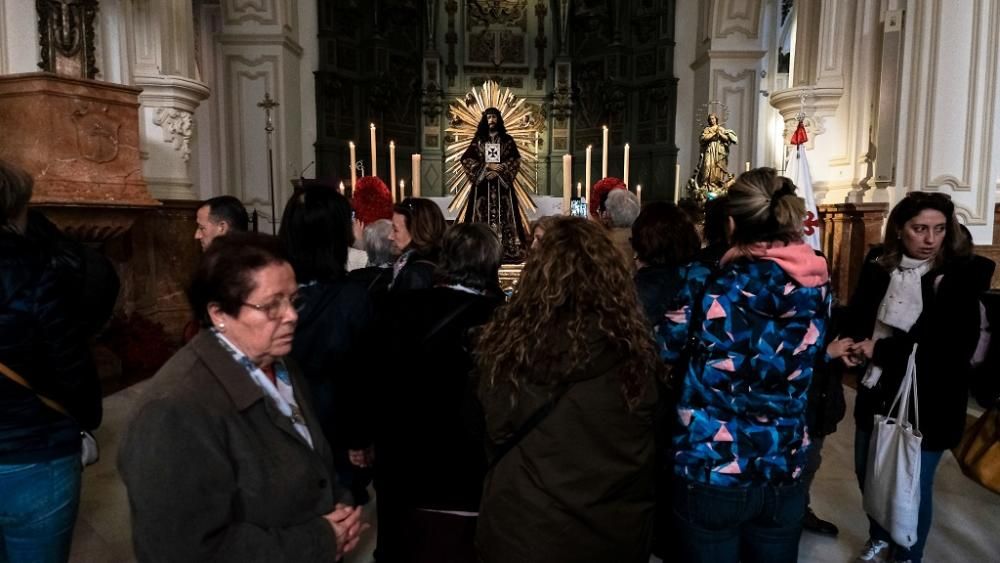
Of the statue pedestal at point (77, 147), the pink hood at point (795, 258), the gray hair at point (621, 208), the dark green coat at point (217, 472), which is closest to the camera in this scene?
the dark green coat at point (217, 472)

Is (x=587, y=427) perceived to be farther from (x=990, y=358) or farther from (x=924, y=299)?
(x=990, y=358)

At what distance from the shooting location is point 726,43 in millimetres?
9719

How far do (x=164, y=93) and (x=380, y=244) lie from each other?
4559mm

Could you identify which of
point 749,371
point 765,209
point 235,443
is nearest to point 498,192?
point 765,209

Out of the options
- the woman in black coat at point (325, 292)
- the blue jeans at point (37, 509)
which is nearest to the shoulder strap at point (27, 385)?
the blue jeans at point (37, 509)

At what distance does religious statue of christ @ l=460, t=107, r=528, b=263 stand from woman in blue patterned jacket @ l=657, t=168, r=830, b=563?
3.75m

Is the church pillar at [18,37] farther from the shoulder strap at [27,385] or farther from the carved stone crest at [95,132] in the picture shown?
the shoulder strap at [27,385]

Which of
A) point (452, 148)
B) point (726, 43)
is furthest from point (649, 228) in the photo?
point (726, 43)

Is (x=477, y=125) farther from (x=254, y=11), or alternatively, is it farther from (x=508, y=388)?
(x=254, y=11)

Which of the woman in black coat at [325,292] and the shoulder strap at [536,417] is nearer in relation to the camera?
the shoulder strap at [536,417]

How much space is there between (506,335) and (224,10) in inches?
359

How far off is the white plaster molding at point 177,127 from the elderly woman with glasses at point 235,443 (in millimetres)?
6066

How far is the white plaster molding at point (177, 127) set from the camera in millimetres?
6711

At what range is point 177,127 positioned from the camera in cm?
681
